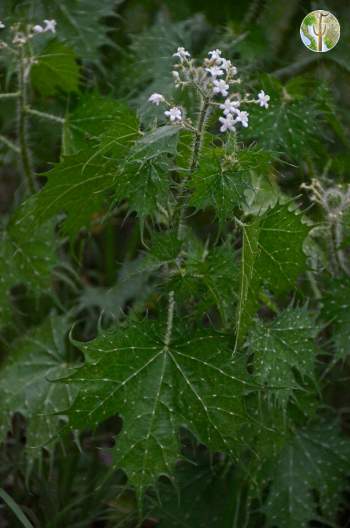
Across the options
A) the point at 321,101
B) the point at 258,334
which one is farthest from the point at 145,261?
the point at 321,101

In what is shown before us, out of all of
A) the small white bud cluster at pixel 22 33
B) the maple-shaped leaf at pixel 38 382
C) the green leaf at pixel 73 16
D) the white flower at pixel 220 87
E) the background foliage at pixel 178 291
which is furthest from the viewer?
the green leaf at pixel 73 16

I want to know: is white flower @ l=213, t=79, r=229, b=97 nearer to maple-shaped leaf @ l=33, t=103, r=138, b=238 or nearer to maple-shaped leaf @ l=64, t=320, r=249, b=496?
maple-shaped leaf @ l=33, t=103, r=138, b=238

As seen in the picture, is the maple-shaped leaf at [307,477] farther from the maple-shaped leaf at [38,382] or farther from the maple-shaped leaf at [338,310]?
the maple-shaped leaf at [38,382]

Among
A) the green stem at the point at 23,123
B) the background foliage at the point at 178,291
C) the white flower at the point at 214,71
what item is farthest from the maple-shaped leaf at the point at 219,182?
the green stem at the point at 23,123

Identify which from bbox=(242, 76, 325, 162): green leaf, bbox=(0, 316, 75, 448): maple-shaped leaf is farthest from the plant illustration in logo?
bbox=(0, 316, 75, 448): maple-shaped leaf

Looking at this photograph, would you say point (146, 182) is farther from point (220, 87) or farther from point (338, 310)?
point (338, 310)

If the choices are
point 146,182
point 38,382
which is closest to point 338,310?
point 146,182

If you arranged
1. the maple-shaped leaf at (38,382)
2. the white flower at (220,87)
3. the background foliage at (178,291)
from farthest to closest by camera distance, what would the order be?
the maple-shaped leaf at (38,382) → the background foliage at (178,291) → the white flower at (220,87)
